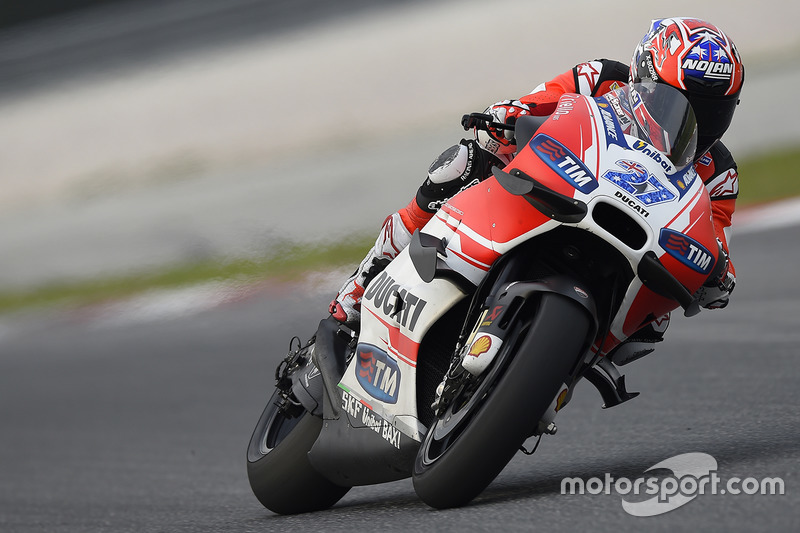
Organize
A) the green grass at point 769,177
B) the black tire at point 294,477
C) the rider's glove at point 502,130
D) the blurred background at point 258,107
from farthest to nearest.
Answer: the blurred background at point 258,107 → the green grass at point 769,177 → the black tire at point 294,477 → the rider's glove at point 502,130

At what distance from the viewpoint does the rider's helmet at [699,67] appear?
10.3ft

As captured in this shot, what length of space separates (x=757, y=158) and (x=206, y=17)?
7.40 metres

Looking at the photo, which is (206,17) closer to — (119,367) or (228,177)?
(228,177)

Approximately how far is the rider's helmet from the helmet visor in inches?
2.6

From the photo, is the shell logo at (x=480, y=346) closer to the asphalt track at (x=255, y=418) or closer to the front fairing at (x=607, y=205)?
the front fairing at (x=607, y=205)

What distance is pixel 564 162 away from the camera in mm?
2951

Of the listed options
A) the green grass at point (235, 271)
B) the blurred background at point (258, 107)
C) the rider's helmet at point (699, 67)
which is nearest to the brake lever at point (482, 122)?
the rider's helmet at point (699, 67)

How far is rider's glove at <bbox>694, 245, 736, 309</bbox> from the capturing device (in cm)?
319

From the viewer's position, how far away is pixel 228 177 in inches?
445

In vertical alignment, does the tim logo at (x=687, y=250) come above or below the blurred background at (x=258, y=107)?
above

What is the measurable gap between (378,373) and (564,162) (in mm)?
848

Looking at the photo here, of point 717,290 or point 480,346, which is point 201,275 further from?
point 480,346

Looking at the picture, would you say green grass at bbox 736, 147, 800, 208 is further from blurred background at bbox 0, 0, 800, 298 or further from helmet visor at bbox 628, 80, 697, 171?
helmet visor at bbox 628, 80, 697, 171

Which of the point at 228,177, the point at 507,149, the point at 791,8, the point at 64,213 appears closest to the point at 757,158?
the point at 791,8
